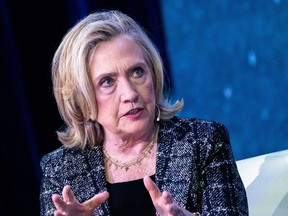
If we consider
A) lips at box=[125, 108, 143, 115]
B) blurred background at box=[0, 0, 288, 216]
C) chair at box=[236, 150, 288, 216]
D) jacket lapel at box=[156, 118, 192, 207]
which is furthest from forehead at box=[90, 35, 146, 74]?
blurred background at box=[0, 0, 288, 216]

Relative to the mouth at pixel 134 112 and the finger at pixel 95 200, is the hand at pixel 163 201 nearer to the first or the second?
the finger at pixel 95 200

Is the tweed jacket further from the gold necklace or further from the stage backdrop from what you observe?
the stage backdrop

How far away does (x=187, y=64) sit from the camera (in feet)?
8.90

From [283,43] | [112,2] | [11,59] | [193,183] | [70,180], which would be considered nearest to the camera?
[193,183]

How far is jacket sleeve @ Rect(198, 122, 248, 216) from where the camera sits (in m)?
1.38

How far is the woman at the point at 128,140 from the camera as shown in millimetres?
1433

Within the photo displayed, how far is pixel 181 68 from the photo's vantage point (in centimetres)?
272

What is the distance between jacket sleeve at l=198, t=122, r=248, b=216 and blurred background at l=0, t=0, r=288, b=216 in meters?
0.84

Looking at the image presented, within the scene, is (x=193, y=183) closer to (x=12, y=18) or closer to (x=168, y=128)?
(x=168, y=128)

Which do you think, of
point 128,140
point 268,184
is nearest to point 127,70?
point 128,140

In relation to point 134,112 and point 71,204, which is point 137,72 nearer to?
point 134,112

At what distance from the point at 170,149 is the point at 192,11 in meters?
1.32

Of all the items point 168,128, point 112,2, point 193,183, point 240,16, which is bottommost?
point 193,183

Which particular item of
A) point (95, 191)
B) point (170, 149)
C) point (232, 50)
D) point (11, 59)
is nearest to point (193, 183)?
point (170, 149)
